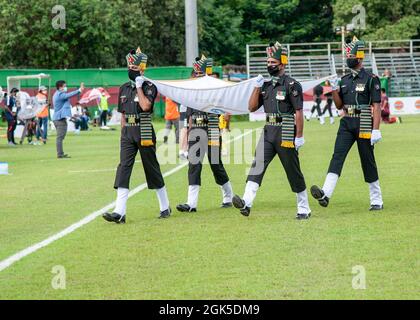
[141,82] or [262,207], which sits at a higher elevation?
[141,82]

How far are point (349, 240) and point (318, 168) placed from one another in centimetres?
1036

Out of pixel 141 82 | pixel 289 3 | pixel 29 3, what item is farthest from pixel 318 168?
pixel 289 3

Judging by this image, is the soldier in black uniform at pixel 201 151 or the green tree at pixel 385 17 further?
the green tree at pixel 385 17

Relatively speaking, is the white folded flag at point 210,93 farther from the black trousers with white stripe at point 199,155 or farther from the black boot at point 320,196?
the black boot at point 320,196

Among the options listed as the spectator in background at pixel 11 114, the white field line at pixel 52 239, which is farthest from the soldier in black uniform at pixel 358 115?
the spectator in background at pixel 11 114

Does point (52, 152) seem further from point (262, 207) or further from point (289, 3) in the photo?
point (289, 3)

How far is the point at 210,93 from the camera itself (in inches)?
631

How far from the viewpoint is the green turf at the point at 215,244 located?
9375 mm

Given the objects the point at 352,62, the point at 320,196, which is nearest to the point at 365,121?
the point at 352,62

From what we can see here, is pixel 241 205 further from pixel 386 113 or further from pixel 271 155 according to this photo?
pixel 386 113

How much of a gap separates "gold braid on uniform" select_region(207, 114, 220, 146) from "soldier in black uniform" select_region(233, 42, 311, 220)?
1.74 metres

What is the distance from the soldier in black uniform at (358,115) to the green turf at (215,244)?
0.48 meters
